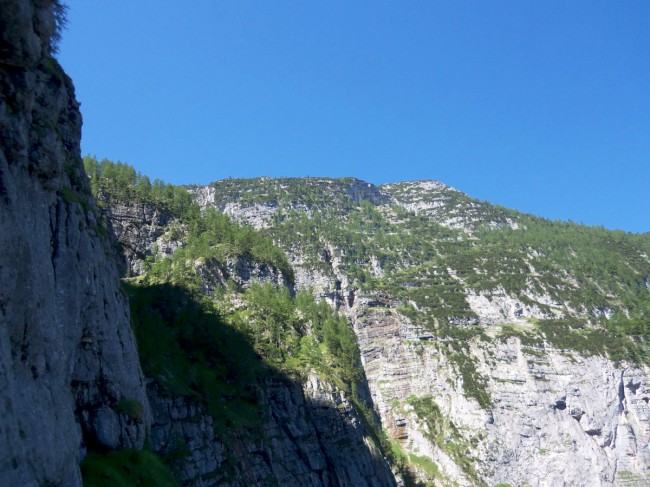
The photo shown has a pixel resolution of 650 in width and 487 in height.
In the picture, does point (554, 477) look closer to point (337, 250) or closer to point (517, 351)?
point (517, 351)

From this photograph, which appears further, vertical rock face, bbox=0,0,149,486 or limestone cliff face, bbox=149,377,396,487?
limestone cliff face, bbox=149,377,396,487

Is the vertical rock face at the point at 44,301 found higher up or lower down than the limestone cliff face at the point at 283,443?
higher up

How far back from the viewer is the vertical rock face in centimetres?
2286

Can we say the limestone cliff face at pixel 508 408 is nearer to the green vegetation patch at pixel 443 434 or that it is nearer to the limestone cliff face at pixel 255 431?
the green vegetation patch at pixel 443 434

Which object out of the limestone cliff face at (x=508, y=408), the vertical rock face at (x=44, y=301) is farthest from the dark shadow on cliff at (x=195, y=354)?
the limestone cliff face at (x=508, y=408)

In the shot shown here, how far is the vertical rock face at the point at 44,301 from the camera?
75.0 feet

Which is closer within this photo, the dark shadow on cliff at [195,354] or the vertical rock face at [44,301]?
the vertical rock face at [44,301]

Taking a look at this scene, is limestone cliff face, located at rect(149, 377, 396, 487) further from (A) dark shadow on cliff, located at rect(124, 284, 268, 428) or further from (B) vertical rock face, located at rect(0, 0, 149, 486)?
(B) vertical rock face, located at rect(0, 0, 149, 486)

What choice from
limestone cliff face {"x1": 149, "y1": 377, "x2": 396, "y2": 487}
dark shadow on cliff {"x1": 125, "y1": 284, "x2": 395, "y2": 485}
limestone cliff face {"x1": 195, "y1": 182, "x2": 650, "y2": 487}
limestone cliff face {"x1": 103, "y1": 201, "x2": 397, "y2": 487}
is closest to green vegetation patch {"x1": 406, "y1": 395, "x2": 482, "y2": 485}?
limestone cliff face {"x1": 195, "y1": 182, "x2": 650, "y2": 487}

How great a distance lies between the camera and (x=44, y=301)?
86.1 ft

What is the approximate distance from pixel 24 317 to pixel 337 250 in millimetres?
168845

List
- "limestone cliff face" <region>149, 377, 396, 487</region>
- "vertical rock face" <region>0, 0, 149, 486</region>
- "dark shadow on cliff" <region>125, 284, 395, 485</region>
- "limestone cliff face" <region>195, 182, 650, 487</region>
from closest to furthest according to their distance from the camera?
"vertical rock face" <region>0, 0, 149, 486</region>, "limestone cliff face" <region>149, 377, 396, 487</region>, "dark shadow on cliff" <region>125, 284, 395, 485</region>, "limestone cliff face" <region>195, 182, 650, 487</region>

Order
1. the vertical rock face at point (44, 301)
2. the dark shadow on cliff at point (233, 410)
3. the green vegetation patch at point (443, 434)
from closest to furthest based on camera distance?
the vertical rock face at point (44, 301)
the dark shadow on cliff at point (233, 410)
the green vegetation patch at point (443, 434)

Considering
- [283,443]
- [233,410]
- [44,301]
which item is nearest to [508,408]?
[283,443]
